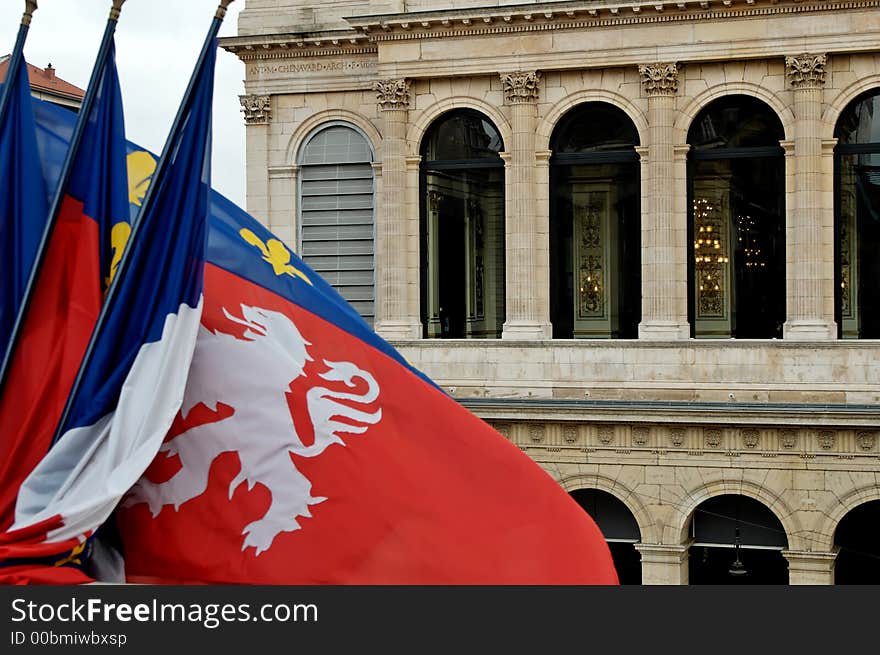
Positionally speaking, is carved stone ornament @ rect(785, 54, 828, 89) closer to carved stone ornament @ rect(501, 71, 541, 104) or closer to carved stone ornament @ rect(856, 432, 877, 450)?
carved stone ornament @ rect(501, 71, 541, 104)

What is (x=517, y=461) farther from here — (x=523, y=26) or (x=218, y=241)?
(x=523, y=26)

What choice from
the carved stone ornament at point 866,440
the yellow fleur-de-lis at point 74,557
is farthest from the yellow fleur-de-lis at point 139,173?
the carved stone ornament at point 866,440

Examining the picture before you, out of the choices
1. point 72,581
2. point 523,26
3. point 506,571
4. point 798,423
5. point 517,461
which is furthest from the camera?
point 523,26

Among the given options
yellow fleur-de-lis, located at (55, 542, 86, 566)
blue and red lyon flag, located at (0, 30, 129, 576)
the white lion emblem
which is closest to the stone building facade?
the white lion emblem

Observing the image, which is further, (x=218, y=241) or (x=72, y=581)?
(x=218, y=241)

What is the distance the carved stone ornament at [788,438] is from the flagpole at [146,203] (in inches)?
711

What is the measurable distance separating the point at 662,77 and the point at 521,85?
2833 mm

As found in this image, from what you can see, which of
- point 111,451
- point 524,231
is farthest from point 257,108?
point 111,451

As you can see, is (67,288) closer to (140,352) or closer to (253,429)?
(140,352)

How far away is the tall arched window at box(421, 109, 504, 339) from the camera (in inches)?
1112

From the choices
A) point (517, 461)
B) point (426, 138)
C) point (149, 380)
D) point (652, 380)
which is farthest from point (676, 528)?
point (149, 380)

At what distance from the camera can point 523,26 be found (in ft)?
89.8

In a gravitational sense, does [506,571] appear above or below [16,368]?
below

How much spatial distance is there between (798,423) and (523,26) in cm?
948
